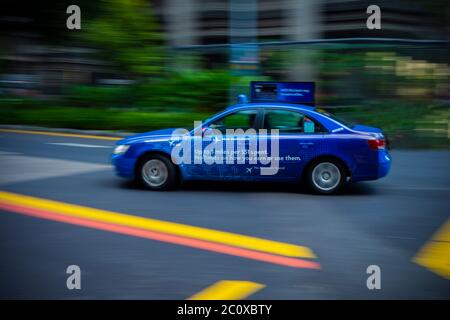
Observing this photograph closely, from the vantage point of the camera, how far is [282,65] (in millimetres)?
18828

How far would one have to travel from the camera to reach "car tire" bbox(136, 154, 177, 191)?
30.0 ft

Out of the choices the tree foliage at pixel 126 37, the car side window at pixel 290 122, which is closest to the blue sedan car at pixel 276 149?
the car side window at pixel 290 122

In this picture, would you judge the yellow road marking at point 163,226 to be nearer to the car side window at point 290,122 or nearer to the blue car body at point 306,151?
the blue car body at point 306,151

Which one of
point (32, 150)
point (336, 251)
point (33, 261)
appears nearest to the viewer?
point (33, 261)

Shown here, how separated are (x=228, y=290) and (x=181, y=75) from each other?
15329 millimetres

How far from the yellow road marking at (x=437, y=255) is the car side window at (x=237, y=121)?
10.6ft

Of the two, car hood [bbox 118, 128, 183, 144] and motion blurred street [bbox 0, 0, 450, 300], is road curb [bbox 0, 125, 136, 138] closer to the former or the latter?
motion blurred street [bbox 0, 0, 450, 300]

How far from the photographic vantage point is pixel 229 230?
694 cm

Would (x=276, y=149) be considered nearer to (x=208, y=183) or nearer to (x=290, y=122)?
(x=290, y=122)

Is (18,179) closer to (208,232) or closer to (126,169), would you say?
(126,169)

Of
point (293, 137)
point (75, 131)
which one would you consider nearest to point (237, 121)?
point (293, 137)

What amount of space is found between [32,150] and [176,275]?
9.33m
